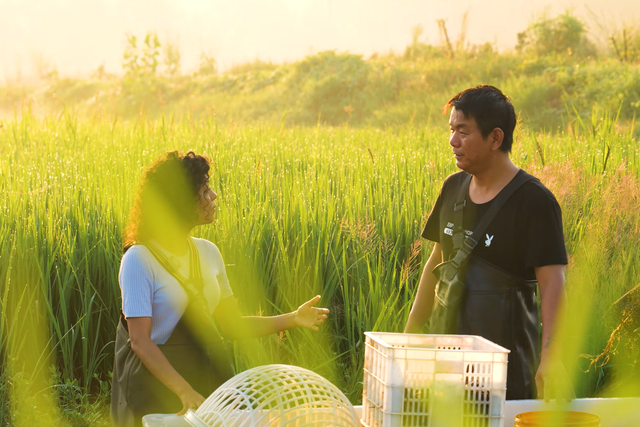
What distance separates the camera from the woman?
2.48 metres

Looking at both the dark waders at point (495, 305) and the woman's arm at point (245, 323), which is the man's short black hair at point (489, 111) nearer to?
the dark waders at point (495, 305)

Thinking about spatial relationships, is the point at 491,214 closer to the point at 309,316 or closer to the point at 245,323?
the point at 309,316

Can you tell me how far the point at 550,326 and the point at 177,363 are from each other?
126 centimetres

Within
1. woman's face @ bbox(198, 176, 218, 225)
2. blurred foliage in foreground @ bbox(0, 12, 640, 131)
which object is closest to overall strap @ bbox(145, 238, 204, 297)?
woman's face @ bbox(198, 176, 218, 225)

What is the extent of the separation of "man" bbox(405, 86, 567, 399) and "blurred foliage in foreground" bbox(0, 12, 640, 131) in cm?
1509

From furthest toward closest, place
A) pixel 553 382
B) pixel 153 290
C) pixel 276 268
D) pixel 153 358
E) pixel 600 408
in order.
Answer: pixel 276 268, pixel 153 290, pixel 153 358, pixel 553 382, pixel 600 408

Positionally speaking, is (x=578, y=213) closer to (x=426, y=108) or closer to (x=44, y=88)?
(x=426, y=108)

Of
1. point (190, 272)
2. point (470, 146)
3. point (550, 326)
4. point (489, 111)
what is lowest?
point (550, 326)

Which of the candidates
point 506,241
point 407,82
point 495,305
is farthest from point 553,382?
point 407,82

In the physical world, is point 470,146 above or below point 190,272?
above

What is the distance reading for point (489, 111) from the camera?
2.63 metres

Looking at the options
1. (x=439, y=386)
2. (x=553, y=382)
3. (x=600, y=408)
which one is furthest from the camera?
(x=553, y=382)

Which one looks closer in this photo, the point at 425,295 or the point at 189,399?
the point at 189,399

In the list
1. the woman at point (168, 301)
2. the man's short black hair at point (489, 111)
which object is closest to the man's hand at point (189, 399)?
the woman at point (168, 301)
